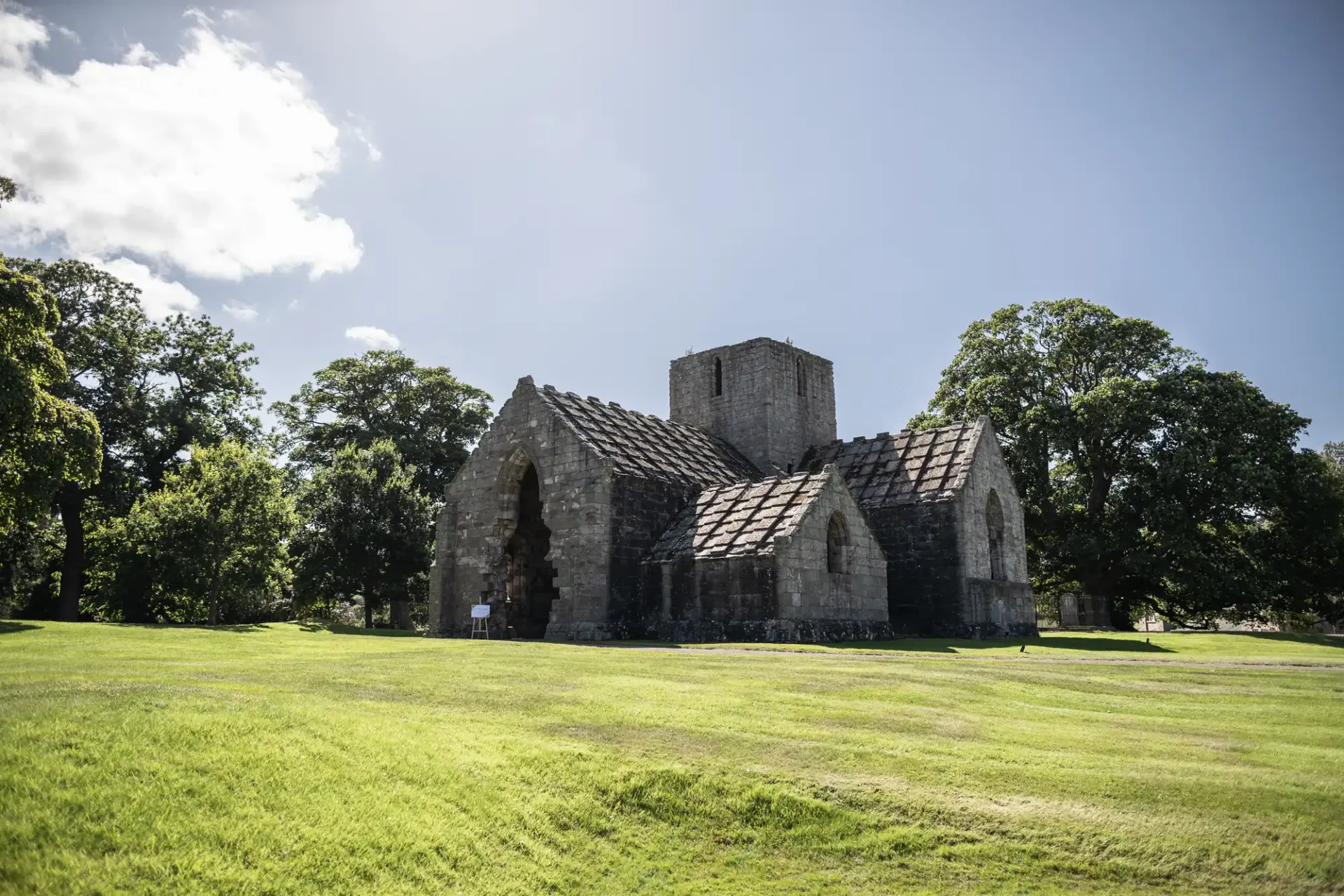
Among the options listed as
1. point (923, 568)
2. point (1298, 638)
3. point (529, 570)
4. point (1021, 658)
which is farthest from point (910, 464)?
point (529, 570)

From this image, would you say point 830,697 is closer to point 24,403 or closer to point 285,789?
point 285,789

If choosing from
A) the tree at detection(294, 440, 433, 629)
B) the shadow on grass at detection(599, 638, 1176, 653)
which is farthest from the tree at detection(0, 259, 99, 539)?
the tree at detection(294, 440, 433, 629)

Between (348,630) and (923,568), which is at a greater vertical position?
(923,568)

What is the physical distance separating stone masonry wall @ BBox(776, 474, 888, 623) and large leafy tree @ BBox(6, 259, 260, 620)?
26.2 metres

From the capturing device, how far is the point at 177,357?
3906 cm

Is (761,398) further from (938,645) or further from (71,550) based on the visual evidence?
(71,550)

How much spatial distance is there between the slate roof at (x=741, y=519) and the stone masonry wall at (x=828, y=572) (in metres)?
0.37

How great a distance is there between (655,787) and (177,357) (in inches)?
1520

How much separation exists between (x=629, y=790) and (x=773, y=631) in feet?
44.1

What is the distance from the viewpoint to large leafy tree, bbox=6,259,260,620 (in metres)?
35.5

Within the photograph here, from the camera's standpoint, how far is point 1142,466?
33281 mm

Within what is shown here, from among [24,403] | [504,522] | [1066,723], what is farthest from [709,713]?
[504,522]

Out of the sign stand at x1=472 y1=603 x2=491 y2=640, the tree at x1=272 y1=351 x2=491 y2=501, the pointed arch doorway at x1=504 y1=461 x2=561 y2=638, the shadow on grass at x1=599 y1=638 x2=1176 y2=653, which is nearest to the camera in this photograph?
the shadow on grass at x1=599 y1=638 x2=1176 y2=653

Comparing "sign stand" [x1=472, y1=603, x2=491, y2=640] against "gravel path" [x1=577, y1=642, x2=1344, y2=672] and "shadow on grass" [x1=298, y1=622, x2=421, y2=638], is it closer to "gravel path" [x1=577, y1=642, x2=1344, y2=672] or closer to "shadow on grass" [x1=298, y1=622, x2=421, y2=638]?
"shadow on grass" [x1=298, y1=622, x2=421, y2=638]
